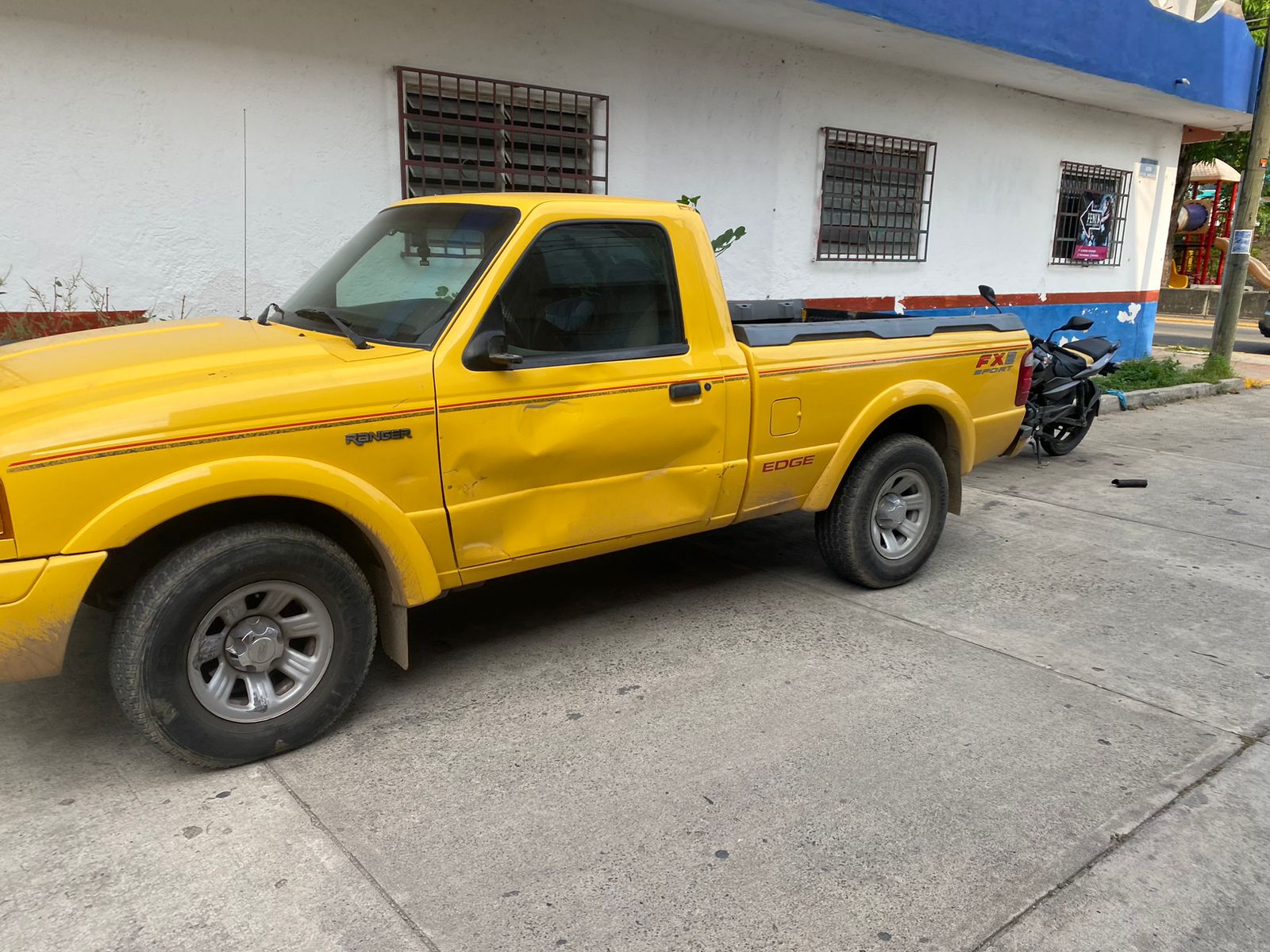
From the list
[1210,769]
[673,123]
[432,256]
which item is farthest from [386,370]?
[673,123]

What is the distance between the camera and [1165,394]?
37.7 ft

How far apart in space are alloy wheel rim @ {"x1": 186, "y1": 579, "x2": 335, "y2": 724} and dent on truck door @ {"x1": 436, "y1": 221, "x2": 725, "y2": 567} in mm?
594

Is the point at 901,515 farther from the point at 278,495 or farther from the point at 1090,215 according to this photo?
the point at 1090,215

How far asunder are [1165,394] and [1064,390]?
454cm

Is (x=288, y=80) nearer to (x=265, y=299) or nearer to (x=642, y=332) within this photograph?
(x=265, y=299)

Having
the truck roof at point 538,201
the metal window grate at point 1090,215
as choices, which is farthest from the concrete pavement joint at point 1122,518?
the metal window grate at point 1090,215

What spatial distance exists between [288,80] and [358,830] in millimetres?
5201

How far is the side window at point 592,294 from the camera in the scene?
3.67 m

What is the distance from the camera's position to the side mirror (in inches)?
135

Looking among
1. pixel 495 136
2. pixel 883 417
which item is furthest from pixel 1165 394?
pixel 495 136

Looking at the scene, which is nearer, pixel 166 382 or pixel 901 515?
pixel 166 382

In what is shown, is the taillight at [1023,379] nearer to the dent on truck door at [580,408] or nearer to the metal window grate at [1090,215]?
the dent on truck door at [580,408]

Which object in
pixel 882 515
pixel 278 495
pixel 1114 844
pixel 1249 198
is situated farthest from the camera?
pixel 1249 198

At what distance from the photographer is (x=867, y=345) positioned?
4707 mm
